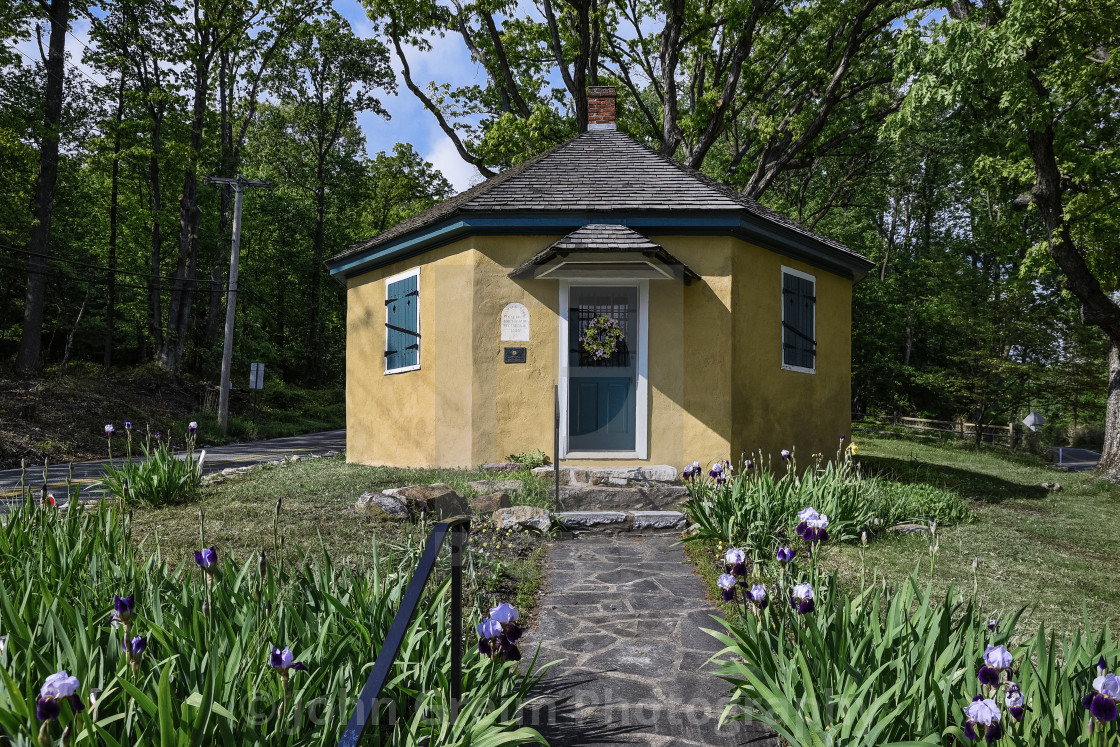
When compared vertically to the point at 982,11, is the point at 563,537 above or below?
below

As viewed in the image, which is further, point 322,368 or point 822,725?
point 322,368

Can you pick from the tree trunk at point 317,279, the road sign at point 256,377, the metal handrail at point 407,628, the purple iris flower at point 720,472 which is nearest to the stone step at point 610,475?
the purple iris flower at point 720,472

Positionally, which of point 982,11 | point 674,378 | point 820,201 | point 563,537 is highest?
point 820,201

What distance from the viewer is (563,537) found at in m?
6.34

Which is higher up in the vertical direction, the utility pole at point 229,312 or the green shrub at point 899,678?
the utility pole at point 229,312

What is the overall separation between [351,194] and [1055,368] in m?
27.5

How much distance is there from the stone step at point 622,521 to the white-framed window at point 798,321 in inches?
174

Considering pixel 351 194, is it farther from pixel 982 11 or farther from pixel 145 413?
pixel 982 11

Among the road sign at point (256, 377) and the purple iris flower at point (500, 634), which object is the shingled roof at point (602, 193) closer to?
the purple iris flower at point (500, 634)

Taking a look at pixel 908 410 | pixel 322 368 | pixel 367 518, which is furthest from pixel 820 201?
pixel 367 518

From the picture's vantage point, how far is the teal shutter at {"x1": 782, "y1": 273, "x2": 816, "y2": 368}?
10.1 meters

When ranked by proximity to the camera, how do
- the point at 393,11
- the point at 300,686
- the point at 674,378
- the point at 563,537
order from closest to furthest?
the point at 300,686, the point at 563,537, the point at 674,378, the point at 393,11

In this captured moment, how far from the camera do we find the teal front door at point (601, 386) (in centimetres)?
930

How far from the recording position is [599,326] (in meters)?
9.30
